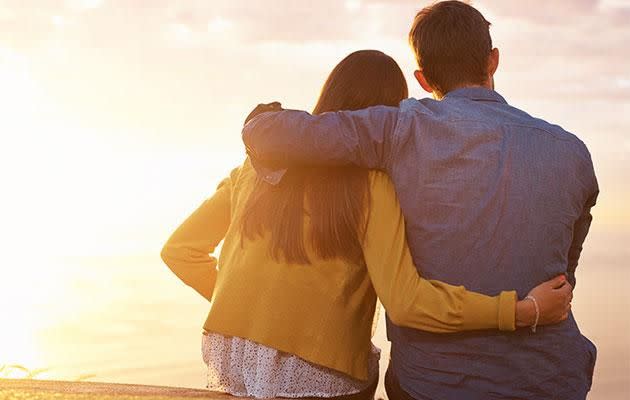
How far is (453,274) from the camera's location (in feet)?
9.40

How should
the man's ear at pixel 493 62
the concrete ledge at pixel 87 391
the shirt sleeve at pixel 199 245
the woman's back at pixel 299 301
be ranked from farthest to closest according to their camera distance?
the shirt sleeve at pixel 199 245
the man's ear at pixel 493 62
the woman's back at pixel 299 301
the concrete ledge at pixel 87 391

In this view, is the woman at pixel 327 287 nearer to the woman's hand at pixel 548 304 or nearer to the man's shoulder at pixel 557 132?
the woman's hand at pixel 548 304

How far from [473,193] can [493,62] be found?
22.2 inches

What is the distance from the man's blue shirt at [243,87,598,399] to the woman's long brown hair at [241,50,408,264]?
0.10 m

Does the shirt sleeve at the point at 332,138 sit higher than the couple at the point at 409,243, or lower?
higher

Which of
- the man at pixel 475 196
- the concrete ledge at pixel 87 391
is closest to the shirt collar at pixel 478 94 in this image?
the man at pixel 475 196

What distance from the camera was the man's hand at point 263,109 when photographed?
9.90 ft

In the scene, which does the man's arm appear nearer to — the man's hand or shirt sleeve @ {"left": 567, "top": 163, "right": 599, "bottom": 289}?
shirt sleeve @ {"left": 567, "top": 163, "right": 599, "bottom": 289}

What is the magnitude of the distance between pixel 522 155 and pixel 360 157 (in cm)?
49

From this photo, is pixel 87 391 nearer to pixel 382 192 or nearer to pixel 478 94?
pixel 382 192

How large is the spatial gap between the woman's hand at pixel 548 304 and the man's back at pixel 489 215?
0.14 ft

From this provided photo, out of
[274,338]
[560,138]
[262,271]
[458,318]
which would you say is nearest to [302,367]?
[274,338]

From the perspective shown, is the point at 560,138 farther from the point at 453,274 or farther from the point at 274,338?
A: the point at 274,338

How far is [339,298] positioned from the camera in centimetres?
291
